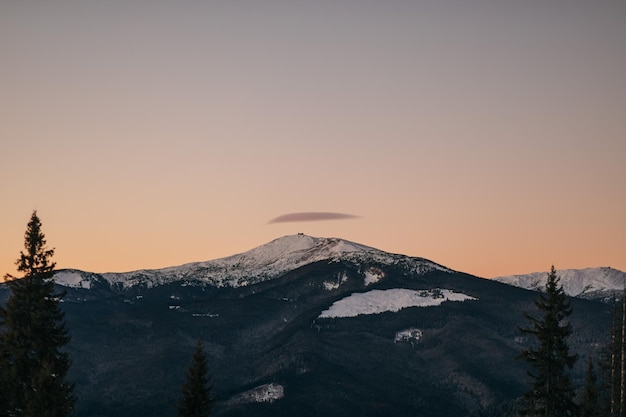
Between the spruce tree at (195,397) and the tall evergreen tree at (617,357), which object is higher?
the tall evergreen tree at (617,357)

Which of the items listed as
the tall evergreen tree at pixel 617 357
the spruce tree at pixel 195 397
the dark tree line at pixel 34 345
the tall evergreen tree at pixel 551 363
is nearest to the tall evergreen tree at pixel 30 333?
the dark tree line at pixel 34 345

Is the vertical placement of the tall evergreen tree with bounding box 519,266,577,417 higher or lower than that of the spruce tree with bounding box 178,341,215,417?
higher

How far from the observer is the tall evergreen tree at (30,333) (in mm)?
74688

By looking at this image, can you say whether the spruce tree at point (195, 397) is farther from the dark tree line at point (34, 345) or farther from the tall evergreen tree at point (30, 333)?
the tall evergreen tree at point (30, 333)

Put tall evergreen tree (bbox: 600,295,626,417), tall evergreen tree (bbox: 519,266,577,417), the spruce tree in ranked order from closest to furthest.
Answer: tall evergreen tree (bbox: 519,266,577,417)
the spruce tree
tall evergreen tree (bbox: 600,295,626,417)

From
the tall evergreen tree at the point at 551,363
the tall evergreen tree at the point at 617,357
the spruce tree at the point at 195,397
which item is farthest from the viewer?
the tall evergreen tree at the point at 617,357

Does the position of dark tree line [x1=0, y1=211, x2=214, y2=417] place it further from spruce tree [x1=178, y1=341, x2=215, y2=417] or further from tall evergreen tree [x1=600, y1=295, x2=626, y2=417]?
tall evergreen tree [x1=600, y1=295, x2=626, y2=417]

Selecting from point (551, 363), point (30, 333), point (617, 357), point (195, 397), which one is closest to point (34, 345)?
point (30, 333)

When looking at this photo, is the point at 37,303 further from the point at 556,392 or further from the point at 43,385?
the point at 556,392

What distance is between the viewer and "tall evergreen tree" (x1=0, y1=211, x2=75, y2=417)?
74.7m

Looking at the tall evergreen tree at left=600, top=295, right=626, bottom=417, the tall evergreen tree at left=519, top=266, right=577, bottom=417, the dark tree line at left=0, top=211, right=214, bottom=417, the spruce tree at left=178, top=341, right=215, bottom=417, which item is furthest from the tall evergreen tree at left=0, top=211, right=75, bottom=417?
the tall evergreen tree at left=600, top=295, right=626, bottom=417

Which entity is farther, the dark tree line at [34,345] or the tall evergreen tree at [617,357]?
the tall evergreen tree at [617,357]

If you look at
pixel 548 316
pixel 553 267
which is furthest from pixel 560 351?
pixel 553 267

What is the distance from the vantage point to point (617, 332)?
92750 mm
